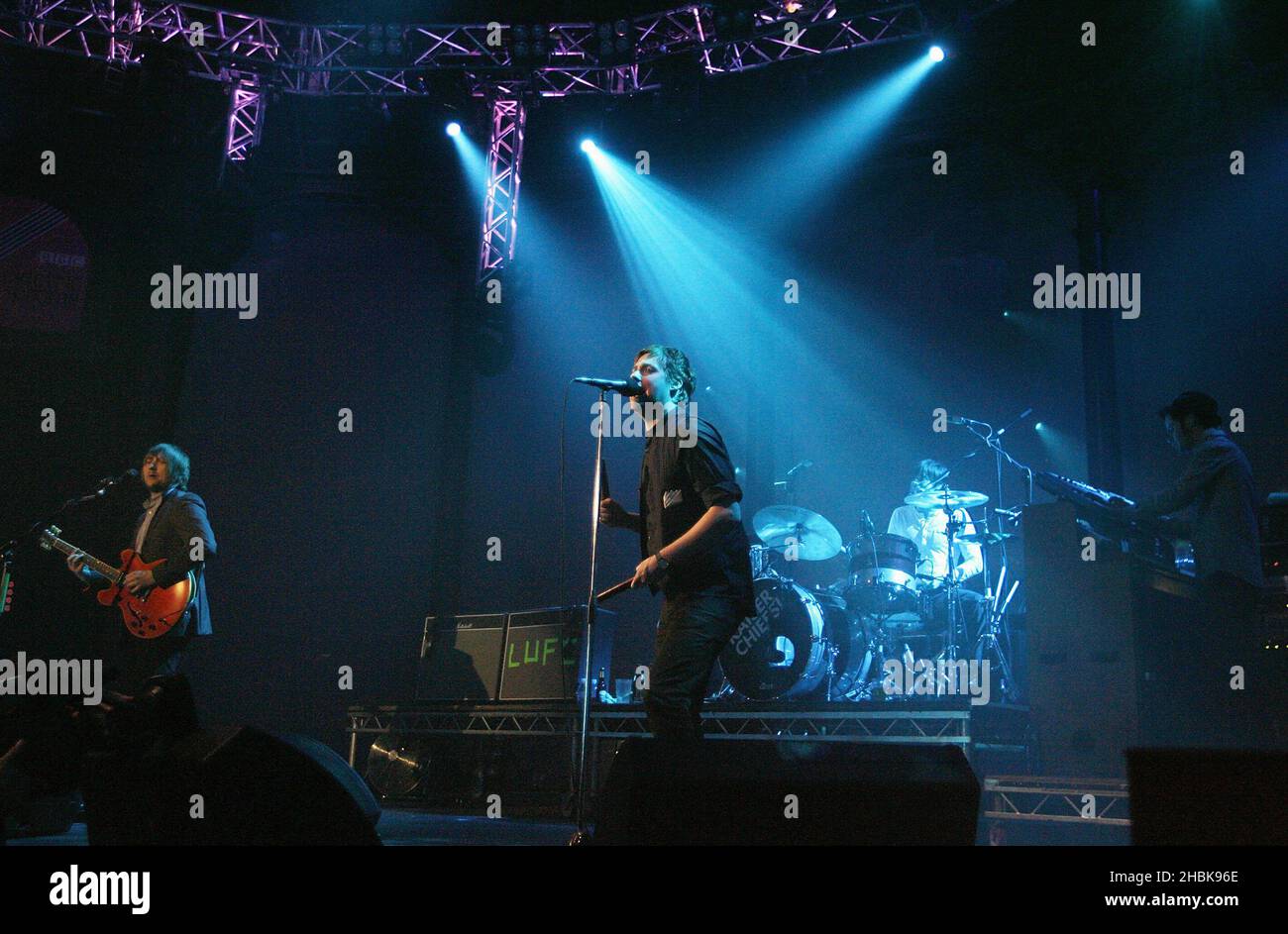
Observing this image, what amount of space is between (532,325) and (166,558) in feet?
17.8

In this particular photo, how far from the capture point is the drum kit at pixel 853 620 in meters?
7.10

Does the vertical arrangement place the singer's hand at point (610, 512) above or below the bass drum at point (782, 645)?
above

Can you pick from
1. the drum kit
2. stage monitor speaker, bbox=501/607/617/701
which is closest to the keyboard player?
the drum kit

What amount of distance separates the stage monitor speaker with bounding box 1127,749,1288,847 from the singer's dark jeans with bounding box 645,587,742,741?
187cm

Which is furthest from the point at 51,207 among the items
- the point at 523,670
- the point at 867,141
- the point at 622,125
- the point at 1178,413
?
the point at 1178,413

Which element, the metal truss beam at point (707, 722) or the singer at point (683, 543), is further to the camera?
the metal truss beam at point (707, 722)

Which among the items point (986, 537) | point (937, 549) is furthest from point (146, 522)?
point (937, 549)

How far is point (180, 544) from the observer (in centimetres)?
596

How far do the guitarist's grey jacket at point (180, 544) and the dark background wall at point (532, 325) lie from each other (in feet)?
11.9

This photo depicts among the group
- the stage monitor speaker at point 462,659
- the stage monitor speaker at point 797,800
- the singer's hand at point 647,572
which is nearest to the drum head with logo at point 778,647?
the stage monitor speaker at point 462,659

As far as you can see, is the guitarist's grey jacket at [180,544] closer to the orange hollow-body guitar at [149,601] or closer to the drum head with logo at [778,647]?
the orange hollow-body guitar at [149,601]

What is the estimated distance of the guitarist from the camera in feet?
18.9

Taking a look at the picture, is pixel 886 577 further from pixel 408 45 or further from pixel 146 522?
pixel 408 45

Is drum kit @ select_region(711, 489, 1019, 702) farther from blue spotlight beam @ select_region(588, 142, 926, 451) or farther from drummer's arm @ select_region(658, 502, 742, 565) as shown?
drummer's arm @ select_region(658, 502, 742, 565)
